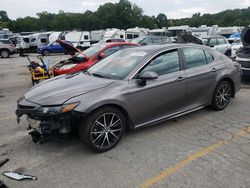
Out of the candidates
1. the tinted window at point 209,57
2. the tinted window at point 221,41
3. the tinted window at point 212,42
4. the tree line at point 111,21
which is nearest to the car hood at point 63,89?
the tinted window at point 209,57

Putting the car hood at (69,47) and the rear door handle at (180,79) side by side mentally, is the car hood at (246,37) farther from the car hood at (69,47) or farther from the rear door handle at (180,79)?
the car hood at (69,47)

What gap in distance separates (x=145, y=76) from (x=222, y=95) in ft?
7.58

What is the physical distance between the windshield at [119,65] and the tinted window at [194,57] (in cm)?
92

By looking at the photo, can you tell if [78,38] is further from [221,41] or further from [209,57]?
[209,57]

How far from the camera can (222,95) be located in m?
5.34

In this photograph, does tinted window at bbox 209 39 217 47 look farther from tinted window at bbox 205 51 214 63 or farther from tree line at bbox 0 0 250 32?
tree line at bbox 0 0 250 32

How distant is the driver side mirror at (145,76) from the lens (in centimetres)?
390

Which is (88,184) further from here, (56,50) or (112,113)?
(56,50)

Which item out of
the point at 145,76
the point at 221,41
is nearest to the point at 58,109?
the point at 145,76

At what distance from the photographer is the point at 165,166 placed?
132 inches

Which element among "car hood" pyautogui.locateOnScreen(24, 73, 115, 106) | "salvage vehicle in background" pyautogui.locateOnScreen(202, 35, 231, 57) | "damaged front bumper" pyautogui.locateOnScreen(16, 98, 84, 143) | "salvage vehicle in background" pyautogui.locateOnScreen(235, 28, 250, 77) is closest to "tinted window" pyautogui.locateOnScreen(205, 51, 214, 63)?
"car hood" pyautogui.locateOnScreen(24, 73, 115, 106)

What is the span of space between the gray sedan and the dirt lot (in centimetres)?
28

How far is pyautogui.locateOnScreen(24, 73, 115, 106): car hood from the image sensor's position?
11.6ft

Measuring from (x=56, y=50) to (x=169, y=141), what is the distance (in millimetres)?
24241
